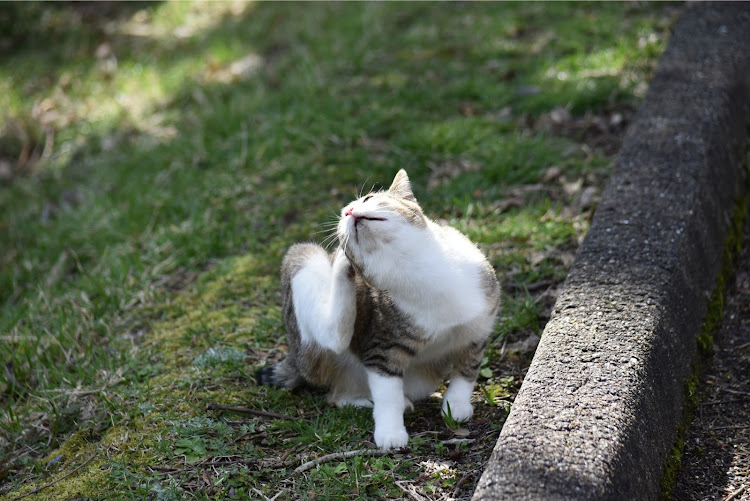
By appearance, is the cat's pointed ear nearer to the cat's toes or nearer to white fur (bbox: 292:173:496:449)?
white fur (bbox: 292:173:496:449)

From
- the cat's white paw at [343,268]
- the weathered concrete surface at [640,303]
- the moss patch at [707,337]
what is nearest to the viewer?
the weathered concrete surface at [640,303]

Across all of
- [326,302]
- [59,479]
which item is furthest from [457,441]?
[59,479]

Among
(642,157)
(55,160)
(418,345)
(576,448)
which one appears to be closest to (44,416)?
(418,345)

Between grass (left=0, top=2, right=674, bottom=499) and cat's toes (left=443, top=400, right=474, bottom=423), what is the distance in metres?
0.06

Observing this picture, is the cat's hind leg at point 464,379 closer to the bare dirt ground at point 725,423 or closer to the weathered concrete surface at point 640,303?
the weathered concrete surface at point 640,303

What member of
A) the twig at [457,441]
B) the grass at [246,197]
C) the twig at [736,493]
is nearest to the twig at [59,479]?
the grass at [246,197]

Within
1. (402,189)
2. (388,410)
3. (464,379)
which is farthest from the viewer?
(402,189)

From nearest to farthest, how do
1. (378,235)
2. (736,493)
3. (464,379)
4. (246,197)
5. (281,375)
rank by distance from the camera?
(736,493), (378,235), (464,379), (281,375), (246,197)

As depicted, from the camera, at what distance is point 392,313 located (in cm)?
304

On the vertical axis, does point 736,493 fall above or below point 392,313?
below

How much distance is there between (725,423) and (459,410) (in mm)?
1005

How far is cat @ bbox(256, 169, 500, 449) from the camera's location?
9.64 ft

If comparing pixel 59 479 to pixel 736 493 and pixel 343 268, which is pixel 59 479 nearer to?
pixel 343 268

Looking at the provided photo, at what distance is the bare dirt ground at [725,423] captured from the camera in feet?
8.79
